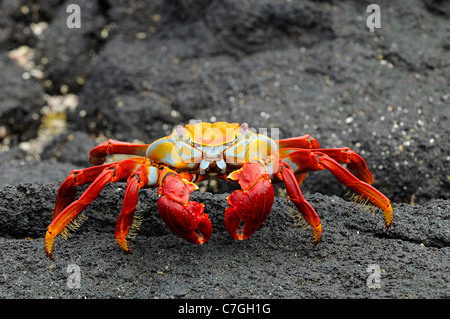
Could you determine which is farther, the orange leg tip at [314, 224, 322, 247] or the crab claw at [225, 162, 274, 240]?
the orange leg tip at [314, 224, 322, 247]

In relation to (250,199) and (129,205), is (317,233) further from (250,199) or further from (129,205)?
(129,205)

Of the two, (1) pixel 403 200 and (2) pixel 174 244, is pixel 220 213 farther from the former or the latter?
(1) pixel 403 200

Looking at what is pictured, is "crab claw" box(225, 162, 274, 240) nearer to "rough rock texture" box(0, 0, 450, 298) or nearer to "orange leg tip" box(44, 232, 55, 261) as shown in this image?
"rough rock texture" box(0, 0, 450, 298)

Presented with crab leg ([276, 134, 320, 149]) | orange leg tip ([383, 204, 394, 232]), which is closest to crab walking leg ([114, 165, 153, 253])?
crab leg ([276, 134, 320, 149])

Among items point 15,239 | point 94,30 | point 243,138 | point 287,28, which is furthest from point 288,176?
point 94,30

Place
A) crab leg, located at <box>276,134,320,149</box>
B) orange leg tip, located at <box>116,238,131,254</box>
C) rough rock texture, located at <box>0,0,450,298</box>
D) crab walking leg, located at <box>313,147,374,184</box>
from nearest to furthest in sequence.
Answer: rough rock texture, located at <box>0,0,450,298</box>
orange leg tip, located at <box>116,238,131,254</box>
crab walking leg, located at <box>313,147,374,184</box>
crab leg, located at <box>276,134,320,149</box>

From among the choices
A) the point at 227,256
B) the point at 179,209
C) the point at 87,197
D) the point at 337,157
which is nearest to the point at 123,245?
the point at 87,197
